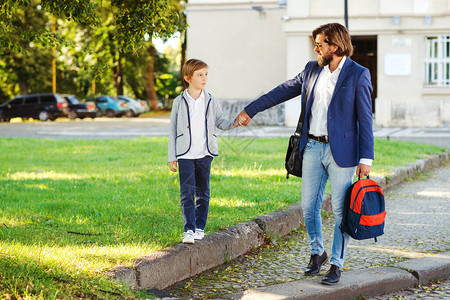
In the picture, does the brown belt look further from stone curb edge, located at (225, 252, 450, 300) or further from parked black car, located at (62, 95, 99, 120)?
parked black car, located at (62, 95, 99, 120)

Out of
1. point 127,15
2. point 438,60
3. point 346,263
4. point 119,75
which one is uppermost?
point 119,75

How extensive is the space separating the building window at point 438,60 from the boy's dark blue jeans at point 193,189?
19069 mm

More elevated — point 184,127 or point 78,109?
point 78,109

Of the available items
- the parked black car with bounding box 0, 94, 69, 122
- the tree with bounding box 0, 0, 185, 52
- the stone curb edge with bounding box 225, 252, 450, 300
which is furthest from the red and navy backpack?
the parked black car with bounding box 0, 94, 69, 122

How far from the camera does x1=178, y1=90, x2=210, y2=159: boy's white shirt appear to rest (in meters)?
5.09

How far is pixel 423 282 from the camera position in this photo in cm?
489

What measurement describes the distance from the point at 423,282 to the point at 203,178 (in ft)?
6.53

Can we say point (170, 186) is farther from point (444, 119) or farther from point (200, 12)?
point (200, 12)

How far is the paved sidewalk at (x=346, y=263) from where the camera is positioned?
4.47m

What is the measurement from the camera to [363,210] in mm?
4344

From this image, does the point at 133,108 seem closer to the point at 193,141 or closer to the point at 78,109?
the point at 78,109

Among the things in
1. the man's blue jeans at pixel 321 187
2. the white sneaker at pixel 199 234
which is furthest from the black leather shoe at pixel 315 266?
the white sneaker at pixel 199 234

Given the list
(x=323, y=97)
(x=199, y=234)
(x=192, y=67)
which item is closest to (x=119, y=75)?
(x=192, y=67)

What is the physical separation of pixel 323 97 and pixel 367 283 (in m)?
1.44
